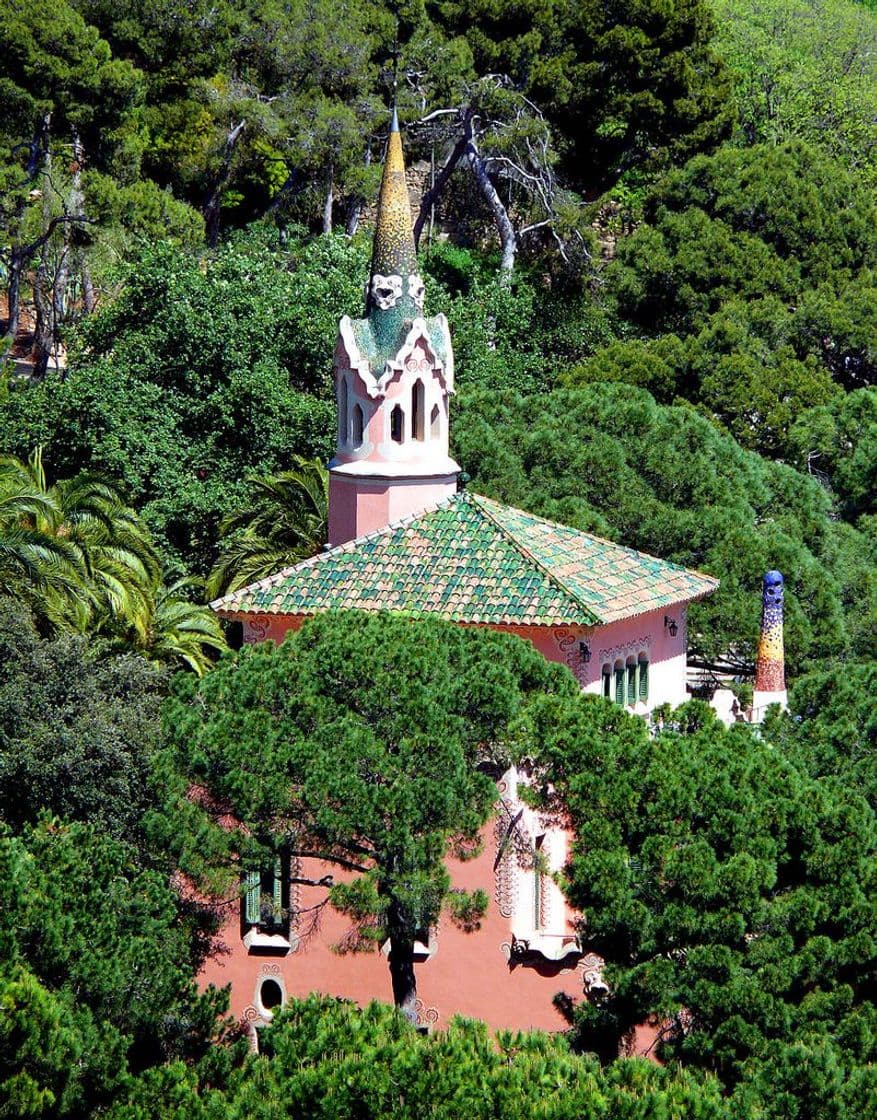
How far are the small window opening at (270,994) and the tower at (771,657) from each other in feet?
23.6

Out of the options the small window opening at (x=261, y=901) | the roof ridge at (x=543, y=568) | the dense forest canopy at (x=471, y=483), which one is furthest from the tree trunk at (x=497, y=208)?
the small window opening at (x=261, y=901)

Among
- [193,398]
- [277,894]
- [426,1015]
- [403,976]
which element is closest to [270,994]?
[277,894]

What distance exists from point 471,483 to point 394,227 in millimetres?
4415

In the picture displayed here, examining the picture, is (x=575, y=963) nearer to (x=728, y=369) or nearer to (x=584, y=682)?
(x=584, y=682)

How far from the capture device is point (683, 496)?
3459 centimetres

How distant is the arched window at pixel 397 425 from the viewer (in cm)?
3000

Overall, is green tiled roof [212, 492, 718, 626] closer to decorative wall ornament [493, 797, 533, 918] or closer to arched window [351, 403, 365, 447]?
arched window [351, 403, 365, 447]

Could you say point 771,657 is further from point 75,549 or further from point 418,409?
point 75,549

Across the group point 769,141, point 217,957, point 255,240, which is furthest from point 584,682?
point 769,141

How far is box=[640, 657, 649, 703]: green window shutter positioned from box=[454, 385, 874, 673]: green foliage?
366 cm

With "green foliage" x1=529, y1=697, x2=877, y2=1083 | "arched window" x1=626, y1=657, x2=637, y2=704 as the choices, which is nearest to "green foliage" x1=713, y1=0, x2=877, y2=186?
"arched window" x1=626, y1=657, x2=637, y2=704

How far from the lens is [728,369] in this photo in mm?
46000

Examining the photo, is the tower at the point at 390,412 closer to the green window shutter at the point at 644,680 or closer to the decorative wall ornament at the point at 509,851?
the green window shutter at the point at 644,680

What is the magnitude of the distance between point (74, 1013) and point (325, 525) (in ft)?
54.5
